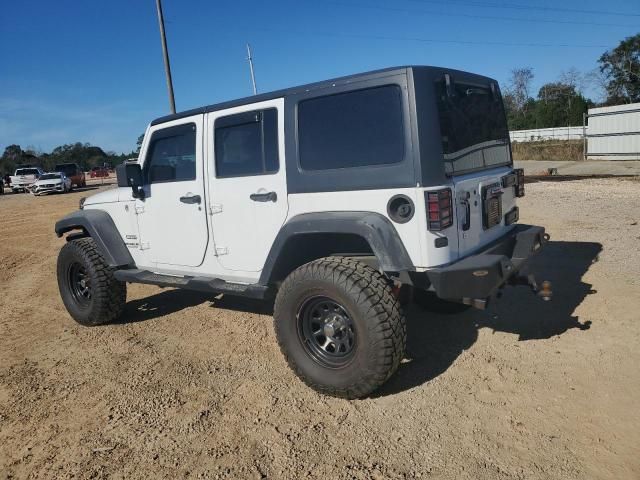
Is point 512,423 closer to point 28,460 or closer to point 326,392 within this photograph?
point 326,392

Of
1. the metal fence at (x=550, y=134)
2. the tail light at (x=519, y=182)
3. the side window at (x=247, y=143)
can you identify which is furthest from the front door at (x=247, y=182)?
the metal fence at (x=550, y=134)

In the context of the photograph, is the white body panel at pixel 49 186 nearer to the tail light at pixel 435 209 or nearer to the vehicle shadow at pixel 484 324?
the vehicle shadow at pixel 484 324

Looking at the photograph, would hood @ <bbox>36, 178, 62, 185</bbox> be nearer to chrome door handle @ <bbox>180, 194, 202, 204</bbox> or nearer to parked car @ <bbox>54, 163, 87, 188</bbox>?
parked car @ <bbox>54, 163, 87, 188</bbox>

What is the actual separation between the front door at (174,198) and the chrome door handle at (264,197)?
0.61 metres

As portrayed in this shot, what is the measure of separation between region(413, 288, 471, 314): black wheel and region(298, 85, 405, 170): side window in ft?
5.77

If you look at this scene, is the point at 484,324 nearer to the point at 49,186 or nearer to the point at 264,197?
the point at 264,197

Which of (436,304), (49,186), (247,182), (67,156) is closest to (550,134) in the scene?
(49,186)

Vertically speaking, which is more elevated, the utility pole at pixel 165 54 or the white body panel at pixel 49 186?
the utility pole at pixel 165 54

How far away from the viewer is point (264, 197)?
363cm

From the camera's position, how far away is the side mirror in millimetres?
4386

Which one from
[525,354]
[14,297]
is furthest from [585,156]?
[14,297]

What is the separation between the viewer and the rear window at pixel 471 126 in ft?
10.2

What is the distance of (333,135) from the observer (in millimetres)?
3297

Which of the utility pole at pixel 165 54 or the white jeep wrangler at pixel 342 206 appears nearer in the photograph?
the white jeep wrangler at pixel 342 206
